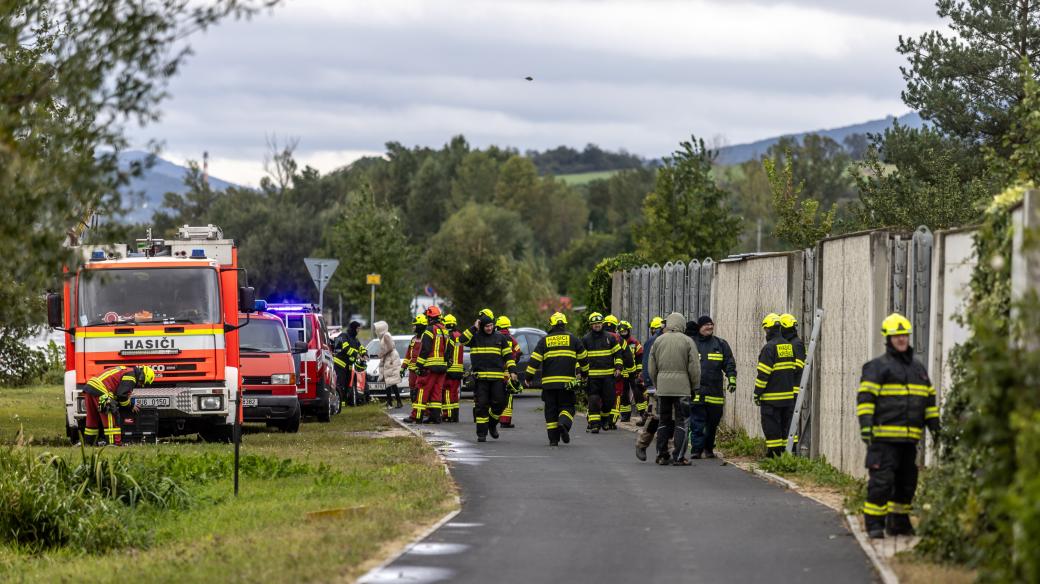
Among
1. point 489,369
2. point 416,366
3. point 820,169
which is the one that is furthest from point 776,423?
point 820,169

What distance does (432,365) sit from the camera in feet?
82.6

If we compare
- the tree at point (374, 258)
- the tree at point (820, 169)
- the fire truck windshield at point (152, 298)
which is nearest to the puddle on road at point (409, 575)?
the fire truck windshield at point (152, 298)

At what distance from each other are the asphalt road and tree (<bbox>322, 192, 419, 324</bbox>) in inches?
1342

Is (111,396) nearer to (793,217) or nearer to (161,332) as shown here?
(161,332)

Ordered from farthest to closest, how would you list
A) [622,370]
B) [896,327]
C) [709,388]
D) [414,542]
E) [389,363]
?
[389,363] < [622,370] < [709,388] < [896,327] < [414,542]

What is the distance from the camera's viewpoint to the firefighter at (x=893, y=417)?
11.9 metres

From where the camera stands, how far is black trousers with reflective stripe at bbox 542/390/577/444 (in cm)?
2145

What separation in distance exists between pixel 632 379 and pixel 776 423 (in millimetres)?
7252

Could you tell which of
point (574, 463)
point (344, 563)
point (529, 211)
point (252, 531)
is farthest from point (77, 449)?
point (529, 211)

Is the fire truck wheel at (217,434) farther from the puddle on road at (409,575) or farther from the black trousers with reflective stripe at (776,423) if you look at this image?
the puddle on road at (409,575)

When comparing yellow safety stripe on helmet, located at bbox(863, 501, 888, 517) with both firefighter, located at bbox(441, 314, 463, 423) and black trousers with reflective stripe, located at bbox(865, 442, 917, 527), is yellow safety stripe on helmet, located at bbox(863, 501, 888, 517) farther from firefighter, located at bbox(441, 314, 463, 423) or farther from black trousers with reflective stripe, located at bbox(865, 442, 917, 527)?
firefighter, located at bbox(441, 314, 463, 423)

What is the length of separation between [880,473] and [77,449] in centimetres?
1186

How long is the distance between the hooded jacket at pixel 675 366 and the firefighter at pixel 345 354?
1266cm

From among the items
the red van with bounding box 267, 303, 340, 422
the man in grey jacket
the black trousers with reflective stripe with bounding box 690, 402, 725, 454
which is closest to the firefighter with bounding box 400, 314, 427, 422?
the red van with bounding box 267, 303, 340, 422
